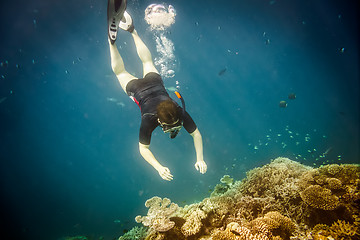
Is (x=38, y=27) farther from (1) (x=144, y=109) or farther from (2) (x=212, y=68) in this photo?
(2) (x=212, y=68)

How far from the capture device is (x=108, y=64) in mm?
22203

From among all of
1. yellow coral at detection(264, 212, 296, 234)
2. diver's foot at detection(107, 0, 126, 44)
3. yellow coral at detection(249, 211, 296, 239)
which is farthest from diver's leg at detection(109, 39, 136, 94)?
yellow coral at detection(264, 212, 296, 234)

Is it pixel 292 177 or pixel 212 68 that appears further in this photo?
pixel 212 68

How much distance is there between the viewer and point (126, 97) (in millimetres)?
33844

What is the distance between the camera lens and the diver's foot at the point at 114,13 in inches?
175

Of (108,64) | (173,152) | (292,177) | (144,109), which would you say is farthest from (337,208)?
(173,152)

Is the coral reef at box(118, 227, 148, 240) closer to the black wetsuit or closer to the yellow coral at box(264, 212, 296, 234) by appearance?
the black wetsuit

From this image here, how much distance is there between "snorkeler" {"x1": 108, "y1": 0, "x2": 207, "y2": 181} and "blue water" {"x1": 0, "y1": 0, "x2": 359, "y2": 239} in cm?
1013

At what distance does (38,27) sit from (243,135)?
9759 cm

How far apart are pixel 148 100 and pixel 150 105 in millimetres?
317

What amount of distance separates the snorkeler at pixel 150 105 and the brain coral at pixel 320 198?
2501mm

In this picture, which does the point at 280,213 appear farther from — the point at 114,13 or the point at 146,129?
the point at 114,13

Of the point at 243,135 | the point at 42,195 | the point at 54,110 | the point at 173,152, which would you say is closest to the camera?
the point at 54,110

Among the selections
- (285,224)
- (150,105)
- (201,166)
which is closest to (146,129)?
(150,105)
